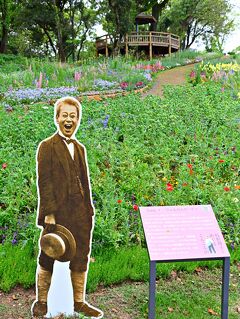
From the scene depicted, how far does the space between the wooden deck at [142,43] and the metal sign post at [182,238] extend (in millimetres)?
23541

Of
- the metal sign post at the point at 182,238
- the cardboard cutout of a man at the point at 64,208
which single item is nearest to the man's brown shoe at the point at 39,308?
the cardboard cutout of a man at the point at 64,208

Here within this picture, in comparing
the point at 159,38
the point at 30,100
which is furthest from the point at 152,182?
the point at 159,38

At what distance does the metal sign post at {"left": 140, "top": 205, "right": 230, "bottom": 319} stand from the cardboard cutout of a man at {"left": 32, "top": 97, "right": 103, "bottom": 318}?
46cm

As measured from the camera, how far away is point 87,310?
3.31 m

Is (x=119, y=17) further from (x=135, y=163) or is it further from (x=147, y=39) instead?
(x=135, y=163)

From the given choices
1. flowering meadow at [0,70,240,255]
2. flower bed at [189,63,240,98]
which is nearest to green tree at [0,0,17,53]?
flower bed at [189,63,240,98]

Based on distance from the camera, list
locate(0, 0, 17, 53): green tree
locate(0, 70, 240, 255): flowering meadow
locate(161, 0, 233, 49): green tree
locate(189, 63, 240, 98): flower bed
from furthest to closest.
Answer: locate(161, 0, 233, 49): green tree → locate(0, 0, 17, 53): green tree → locate(189, 63, 240, 98): flower bed → locate(0, 70, 240, 255): flowering meadow

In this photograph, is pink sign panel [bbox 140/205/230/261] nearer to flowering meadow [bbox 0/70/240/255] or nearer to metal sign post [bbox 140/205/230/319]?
metal sign post [bbox 140/205/230/319]

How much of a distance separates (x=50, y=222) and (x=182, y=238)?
97 cm

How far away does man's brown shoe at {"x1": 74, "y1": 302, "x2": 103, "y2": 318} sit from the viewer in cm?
329

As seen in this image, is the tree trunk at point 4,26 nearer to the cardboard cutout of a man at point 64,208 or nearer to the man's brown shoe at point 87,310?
the cardboard cutout of a man at point 64,208

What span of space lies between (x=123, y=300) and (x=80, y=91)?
873cm

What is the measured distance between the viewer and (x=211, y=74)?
14523mm

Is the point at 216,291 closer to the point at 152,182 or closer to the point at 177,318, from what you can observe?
the point at 177,318
